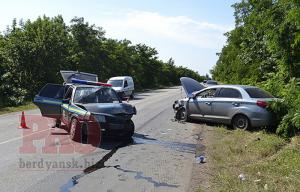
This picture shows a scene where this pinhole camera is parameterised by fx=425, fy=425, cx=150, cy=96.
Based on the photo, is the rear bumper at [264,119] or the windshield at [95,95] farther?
the rear bumper at [264,119]

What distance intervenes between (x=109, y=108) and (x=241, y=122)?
506 centimetres

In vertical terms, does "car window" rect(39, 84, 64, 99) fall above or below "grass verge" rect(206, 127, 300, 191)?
above

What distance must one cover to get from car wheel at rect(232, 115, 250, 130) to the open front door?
5875mm

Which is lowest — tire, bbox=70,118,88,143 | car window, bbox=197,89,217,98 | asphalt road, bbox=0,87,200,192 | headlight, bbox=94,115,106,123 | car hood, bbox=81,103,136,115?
asphalt road, bbox=0,87,200,192

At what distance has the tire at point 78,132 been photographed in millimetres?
11430

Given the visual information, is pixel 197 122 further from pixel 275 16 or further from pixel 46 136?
pixel 46 136

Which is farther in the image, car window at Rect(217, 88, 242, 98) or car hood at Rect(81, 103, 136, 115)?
car window at Rect(217, 88, 242, 98)

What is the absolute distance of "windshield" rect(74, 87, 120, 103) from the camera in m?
12.2

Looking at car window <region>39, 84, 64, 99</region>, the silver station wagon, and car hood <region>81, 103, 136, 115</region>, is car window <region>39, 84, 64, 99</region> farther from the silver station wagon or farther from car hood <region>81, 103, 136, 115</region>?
the silver station wagon

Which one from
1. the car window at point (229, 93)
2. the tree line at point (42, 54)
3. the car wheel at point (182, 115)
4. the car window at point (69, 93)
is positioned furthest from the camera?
the tree line at point (42, 54)

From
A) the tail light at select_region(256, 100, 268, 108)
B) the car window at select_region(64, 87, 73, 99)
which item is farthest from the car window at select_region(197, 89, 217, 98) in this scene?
the car window at select_region(64, 87, 73, 99)

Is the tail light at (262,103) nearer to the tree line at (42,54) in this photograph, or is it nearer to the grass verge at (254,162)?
the grass verge at (254,162)

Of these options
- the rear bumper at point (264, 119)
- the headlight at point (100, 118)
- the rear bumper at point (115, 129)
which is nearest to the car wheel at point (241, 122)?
the rear bumper at point (264, 119)

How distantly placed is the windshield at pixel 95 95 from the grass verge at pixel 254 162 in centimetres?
321
